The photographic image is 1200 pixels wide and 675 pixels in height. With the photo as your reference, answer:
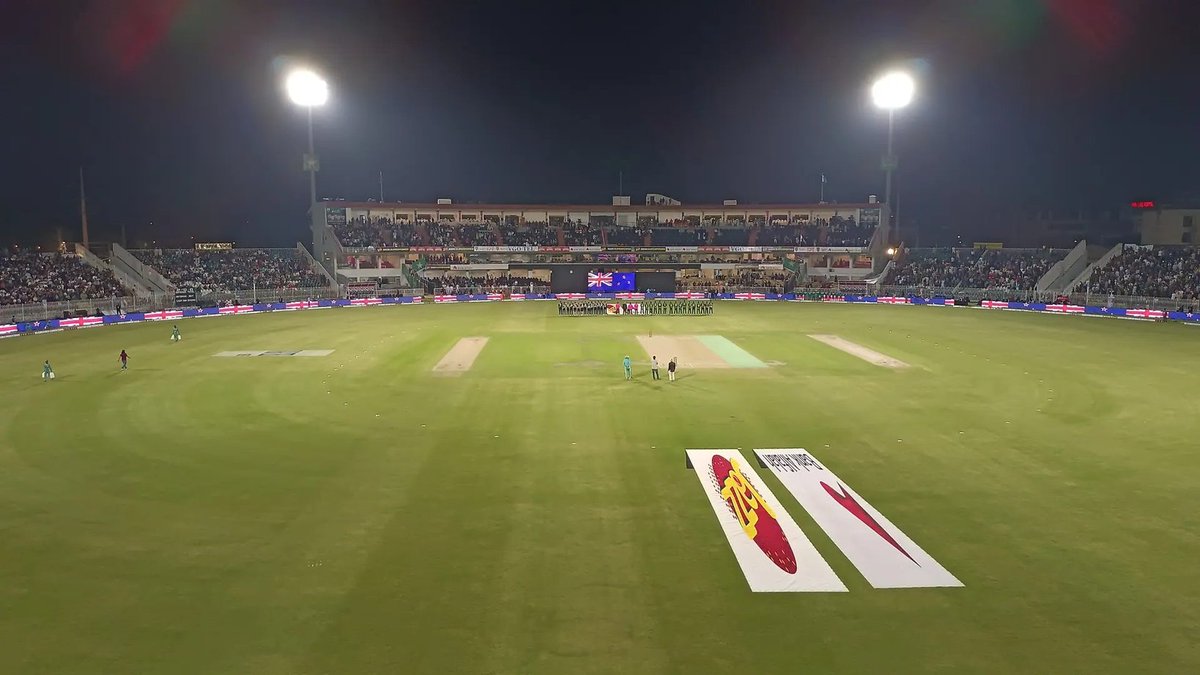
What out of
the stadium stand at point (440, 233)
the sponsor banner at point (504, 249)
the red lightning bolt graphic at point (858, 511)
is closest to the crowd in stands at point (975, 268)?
the sponsor banner at point (504, 249)

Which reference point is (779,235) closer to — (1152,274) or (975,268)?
(975,268)

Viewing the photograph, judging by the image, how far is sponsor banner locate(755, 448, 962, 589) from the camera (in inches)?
451

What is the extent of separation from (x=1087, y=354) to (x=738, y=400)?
22137mm

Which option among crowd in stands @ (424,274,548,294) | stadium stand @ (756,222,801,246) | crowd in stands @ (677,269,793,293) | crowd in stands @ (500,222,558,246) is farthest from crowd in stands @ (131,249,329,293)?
stadium stand @ (756,222,801,246)

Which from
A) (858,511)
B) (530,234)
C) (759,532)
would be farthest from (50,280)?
(858,511)

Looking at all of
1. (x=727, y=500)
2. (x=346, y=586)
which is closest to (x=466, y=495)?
(x=346, y=586)

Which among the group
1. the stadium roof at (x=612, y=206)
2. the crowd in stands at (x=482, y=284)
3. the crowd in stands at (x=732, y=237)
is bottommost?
the crowd in stands at (x=482, y=284)

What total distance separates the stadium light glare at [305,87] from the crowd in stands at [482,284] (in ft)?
78.1

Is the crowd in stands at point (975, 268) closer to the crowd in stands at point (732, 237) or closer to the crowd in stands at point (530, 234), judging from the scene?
the crowd in stands at point (732, 237)

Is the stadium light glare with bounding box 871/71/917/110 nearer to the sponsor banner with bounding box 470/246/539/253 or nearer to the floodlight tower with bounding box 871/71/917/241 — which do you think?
the floodlight tower with bounding box 871/71/917/241

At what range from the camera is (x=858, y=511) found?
14297mm

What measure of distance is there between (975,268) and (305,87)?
73.4 m

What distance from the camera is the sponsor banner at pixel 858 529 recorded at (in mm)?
11445

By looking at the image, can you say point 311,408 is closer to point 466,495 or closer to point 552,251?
point 466,495
